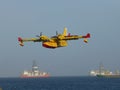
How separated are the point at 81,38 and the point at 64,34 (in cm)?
541

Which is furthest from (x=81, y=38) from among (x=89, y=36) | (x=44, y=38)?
(x=44, y=38)

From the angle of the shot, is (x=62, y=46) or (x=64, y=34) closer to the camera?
(x=62, y=46)

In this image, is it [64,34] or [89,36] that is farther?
[64,34]

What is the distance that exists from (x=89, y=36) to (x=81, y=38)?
107 cm

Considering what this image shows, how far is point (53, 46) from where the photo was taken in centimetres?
5662

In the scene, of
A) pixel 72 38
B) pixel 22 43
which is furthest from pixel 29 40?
pixel 72 38

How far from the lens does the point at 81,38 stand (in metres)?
56.1

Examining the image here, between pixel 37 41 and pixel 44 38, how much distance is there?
38.3 inches

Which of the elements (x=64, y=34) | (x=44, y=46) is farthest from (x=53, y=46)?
(x=64, y=34)

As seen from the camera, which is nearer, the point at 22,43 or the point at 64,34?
the point at 22,43

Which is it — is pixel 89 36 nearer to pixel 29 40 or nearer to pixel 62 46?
pixel 62 46

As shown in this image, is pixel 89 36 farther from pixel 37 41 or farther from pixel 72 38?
pixel 37 41

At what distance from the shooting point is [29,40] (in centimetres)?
5722

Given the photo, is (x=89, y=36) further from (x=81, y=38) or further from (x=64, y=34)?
(x=64, y=34)
